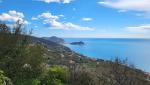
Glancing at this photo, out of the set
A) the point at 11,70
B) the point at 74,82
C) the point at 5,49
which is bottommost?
the point at 74,82

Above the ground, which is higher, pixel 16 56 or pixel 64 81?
pixel 16 56

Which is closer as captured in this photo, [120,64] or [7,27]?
[7,27]

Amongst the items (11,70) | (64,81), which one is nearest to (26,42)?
(11,70)

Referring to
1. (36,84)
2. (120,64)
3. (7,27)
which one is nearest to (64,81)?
(36,84)

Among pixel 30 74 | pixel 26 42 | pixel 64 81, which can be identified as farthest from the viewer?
pixel 64 81

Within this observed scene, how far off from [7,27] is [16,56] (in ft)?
5.83

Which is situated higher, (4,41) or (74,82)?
(4,41)

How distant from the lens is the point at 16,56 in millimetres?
16297

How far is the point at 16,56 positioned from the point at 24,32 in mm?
1833

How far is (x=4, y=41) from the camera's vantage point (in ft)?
52.4

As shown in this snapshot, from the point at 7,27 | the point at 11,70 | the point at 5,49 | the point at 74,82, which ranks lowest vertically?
the point at 74,82

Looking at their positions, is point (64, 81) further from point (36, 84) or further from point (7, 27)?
point (7, 27)

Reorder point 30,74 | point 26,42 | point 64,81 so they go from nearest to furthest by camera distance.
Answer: point 26,42, point 30,74, point 64,81

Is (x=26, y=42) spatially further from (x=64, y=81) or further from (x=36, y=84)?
(x=64, y=81)
